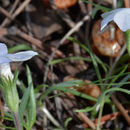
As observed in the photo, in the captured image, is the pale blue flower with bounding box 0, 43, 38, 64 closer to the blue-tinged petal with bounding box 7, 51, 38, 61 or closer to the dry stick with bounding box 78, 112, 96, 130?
the blue-tinged petal with bounding box 7, 51, 38, 61

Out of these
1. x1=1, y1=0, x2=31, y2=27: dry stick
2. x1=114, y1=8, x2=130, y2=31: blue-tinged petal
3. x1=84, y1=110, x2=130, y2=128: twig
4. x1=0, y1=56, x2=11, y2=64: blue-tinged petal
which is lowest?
x1=84, y1=110, x2=130, y2=128: twig

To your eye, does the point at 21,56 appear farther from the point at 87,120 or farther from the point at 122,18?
the point at 87,120

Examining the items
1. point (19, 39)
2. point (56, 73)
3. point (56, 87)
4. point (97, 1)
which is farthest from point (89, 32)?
point (56, 87)

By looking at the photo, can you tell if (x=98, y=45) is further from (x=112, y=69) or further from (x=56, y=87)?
(x=56, y=87)

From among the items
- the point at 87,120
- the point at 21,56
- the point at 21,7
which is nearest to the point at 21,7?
the point at 21,7

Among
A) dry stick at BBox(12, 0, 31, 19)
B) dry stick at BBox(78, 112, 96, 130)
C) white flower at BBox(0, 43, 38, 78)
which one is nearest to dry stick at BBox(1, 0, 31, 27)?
Answer: dry stick at BBox(12, 0, 31, 19)

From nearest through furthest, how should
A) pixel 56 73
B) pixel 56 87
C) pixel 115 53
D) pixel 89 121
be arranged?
pixel 56 87 → pixel 89 121 → pixel 115 53 → pixel 56 73

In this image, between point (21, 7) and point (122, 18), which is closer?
point (122, 18)

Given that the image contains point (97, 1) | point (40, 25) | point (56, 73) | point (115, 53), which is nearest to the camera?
point (115, 53)
